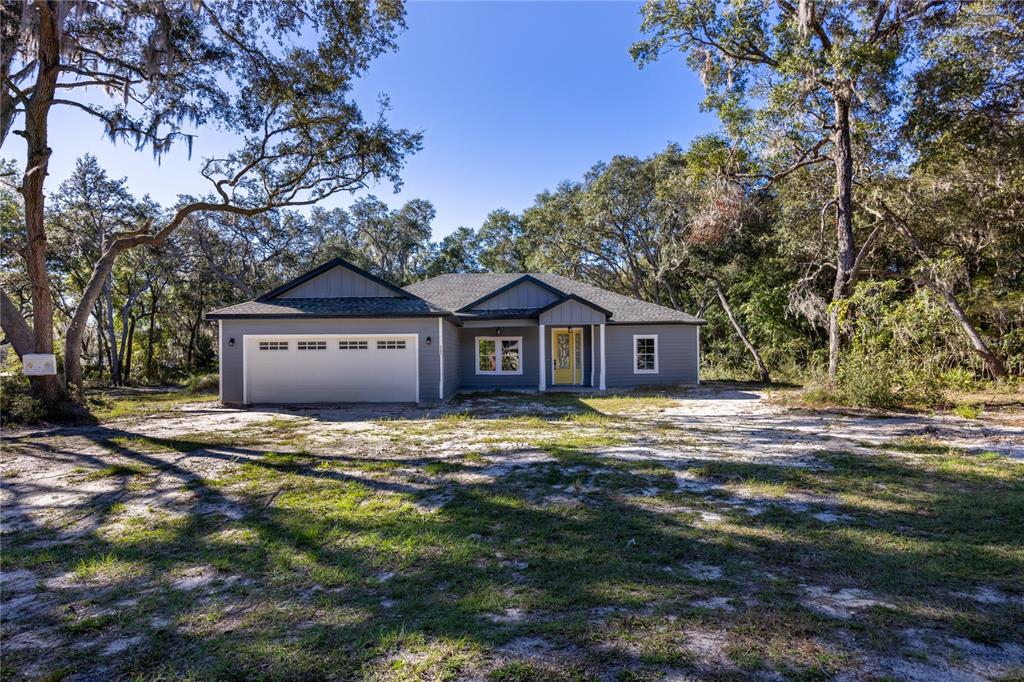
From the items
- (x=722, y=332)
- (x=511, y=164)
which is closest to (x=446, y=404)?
(x=511, y=164)

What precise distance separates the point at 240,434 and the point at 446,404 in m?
5.08

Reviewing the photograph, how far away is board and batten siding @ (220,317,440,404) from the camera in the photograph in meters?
12.7

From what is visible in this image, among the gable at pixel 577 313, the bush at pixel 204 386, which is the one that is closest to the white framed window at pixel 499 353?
the gable at pixel 577 313

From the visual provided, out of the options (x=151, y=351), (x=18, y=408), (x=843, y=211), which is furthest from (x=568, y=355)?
(x=151, y=351)

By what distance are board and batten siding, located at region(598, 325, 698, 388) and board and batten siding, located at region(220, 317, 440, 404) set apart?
665 centimetres

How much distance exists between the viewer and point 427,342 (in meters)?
12.9

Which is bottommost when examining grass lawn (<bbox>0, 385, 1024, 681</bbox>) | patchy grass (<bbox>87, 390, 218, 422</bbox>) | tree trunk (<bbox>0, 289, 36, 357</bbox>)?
grass lawn (<bbox>0, 385, 1024, 681</bbox>)

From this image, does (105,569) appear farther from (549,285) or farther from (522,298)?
(549,285)

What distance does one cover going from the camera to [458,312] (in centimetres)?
1650

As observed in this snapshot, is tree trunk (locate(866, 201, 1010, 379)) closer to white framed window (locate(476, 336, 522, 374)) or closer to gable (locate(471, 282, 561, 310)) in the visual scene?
gable (locate(471, 282, 561, 310))

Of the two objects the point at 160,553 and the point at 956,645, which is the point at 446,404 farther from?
the point at 956,645

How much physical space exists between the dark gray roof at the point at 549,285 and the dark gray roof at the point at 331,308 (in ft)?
10.3

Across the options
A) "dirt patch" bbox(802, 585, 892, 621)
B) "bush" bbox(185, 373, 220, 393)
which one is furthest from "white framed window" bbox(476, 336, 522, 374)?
"dirt patch" bbox(802, 585, 892, 621)

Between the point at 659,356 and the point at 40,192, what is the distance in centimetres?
1635
